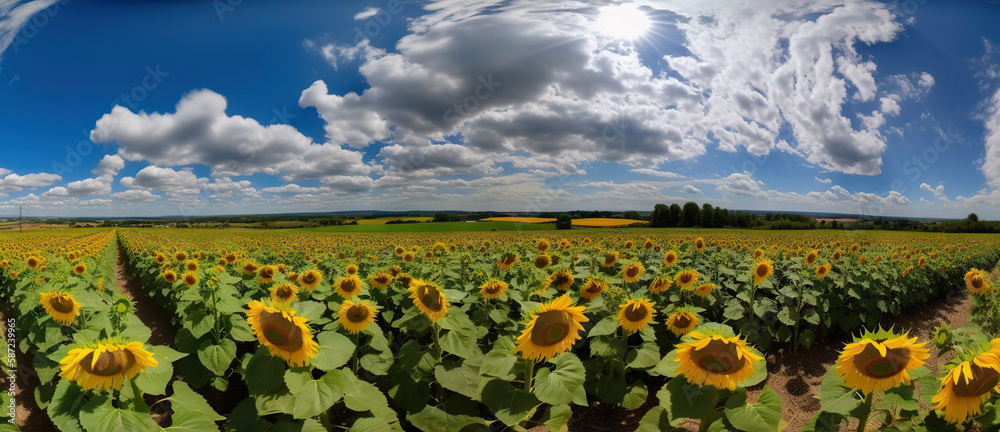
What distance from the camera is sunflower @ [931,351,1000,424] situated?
1.69m

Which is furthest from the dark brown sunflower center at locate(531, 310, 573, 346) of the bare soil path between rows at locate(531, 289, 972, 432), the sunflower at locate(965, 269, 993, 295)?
the sunflower at locate(965, 269, 993, 295)

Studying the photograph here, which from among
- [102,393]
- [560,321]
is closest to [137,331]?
[102,393]

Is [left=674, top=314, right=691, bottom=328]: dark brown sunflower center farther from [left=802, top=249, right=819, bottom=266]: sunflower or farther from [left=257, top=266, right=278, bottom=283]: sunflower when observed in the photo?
[left=257, top=266, right=278, bottom=283]: sunflower

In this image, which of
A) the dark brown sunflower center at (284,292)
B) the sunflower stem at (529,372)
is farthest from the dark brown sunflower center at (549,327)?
the dark brown sunflower center at (284,292)

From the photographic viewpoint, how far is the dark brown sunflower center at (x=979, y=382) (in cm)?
171

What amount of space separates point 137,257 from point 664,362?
639 inches

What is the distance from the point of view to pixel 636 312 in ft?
11.4

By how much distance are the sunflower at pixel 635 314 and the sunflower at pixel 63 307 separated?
4.49 meters

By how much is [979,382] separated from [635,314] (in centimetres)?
192

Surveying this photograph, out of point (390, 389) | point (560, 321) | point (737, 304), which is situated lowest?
point (390, 389)

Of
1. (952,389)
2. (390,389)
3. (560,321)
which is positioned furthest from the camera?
(390,389)

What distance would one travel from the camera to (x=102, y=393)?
7.61ft

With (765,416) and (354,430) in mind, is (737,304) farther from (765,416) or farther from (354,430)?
(354,430)

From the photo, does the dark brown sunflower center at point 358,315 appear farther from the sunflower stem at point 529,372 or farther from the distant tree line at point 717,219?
the distant tree line at point 717,219
